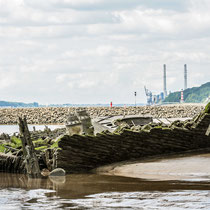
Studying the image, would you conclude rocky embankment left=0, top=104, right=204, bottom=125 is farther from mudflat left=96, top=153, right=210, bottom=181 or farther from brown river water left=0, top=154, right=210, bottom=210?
brown river water left=0, top=154, right=210, bottom=210

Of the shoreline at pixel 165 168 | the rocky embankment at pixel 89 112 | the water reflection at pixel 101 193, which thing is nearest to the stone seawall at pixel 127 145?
the shoreline at pixel 165 168

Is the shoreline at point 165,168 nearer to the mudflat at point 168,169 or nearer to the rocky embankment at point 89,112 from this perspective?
the mudflat at point 168,169

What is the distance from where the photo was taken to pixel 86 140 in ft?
55.6

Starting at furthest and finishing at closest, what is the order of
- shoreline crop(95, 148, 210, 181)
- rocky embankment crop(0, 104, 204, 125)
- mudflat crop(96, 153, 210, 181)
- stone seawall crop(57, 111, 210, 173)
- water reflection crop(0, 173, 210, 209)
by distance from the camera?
rocky embankment crop(0, 104, 204, 125), stone seawall crop(57, 111, 210, 173), shoreline crop(95, 148, 210, 181), mudflat crop(96, 153, 210, 181), water reflection crop(0, 173, 210, 209)

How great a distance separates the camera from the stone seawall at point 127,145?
55.5ft

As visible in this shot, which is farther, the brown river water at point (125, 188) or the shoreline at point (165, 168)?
the shoreline at point (165, 168)

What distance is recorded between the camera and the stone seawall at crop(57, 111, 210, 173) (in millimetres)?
16922

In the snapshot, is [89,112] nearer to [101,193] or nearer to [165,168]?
[165,168]

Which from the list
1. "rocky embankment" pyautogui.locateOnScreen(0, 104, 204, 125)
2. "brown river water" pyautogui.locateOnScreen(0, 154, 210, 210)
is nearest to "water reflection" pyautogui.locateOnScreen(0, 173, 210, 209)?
"brown river water" pyautogui.locateOnScreen(0, 154, 210, 210)

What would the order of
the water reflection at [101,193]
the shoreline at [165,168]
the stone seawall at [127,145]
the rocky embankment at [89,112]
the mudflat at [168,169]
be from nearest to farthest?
the water reflection at [101,193] → the mudflat at [168,169] → the shoreline at [165,168] → the stone seawall at [127,145] → the rocky embankment at [89,112]

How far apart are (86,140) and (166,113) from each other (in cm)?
5910

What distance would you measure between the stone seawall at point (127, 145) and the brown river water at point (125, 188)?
0.72 metres

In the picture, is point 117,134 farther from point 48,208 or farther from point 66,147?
point 48,208

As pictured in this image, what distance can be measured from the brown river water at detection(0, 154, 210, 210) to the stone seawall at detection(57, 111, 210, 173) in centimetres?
72
